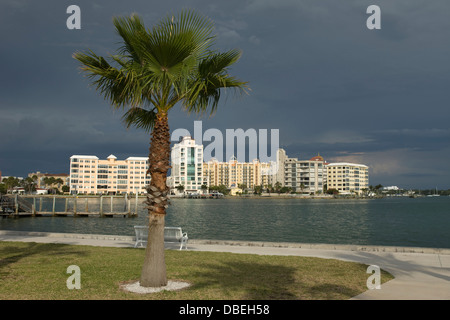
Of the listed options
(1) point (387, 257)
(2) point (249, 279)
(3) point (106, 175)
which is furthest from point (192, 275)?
(3) point (106, 175)

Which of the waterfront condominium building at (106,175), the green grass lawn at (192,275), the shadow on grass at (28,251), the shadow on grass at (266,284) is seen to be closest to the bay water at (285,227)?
the shadow on grass at (28,251)

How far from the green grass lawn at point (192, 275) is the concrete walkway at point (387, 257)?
23.9 inches

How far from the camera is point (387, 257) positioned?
1322 cm

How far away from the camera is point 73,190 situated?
175 meters

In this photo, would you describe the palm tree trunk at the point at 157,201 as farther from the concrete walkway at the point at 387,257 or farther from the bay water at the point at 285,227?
the bay water at the point at 285,227

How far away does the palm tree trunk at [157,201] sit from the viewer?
8234 millimetres

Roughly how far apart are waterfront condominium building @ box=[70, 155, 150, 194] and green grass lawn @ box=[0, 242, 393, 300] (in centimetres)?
16625

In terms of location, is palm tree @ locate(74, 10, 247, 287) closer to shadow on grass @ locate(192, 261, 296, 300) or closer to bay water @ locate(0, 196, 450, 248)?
shadow on grass @ locate(192, 261, 296, 300)

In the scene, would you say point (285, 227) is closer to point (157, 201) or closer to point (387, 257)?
point (387, 257)

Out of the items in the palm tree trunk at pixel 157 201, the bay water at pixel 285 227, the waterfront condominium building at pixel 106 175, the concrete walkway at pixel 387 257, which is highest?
the waterfront condominium building at pixel 106 175

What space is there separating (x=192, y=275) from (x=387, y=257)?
7240 mm
